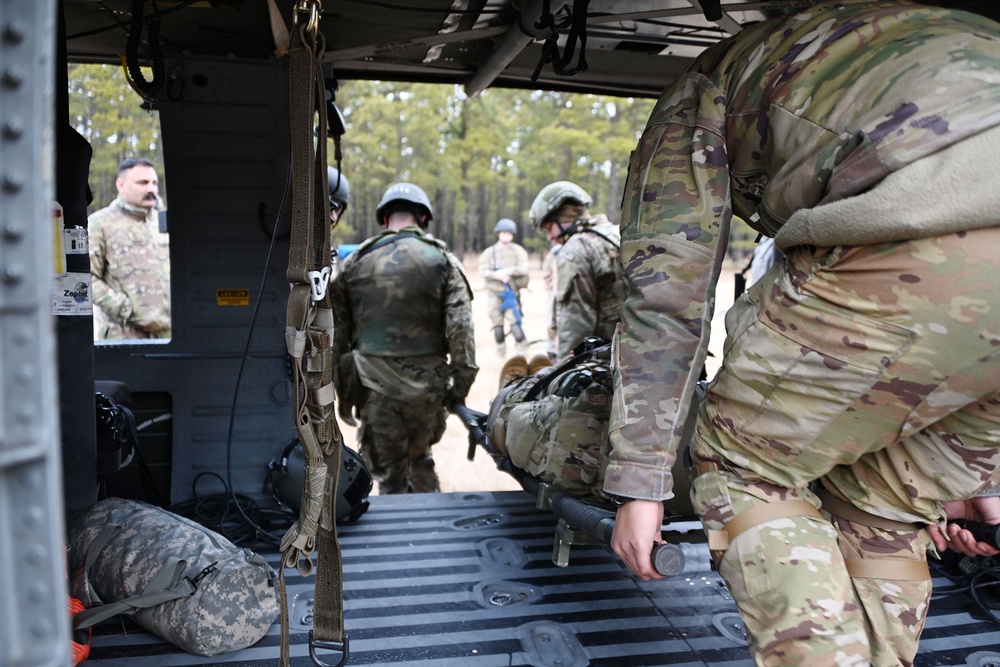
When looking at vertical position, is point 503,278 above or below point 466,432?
above

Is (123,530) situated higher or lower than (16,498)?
lower

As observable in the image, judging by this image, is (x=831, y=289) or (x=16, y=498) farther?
(x=831, y=289)

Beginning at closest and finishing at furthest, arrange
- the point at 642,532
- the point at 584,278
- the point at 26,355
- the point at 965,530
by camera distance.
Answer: the point at 26,355
the point at 642,532
the point at 965,530
the point at 584,278

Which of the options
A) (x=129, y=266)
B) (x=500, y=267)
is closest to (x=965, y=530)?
(x=129, y=266)

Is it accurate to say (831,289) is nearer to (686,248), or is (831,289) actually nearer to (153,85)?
(686,248)

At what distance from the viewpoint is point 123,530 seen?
2.45 meters

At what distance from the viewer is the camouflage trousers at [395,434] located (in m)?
5.18

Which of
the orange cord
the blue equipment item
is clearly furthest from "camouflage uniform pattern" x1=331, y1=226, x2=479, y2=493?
the blue equipment item

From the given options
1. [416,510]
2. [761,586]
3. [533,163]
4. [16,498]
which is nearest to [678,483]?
[761,586]

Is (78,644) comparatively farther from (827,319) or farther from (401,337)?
(401,337)

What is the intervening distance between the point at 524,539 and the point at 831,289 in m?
2.05

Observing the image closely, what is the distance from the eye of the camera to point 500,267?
1331 cm

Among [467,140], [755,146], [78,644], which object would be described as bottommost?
[78,644]

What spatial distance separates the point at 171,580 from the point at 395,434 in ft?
9.97
